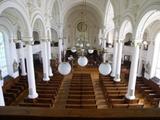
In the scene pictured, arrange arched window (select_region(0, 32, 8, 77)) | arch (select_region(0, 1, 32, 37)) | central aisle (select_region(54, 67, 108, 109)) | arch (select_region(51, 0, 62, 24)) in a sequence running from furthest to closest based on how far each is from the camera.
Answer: arch (select_region(51, 0, 62, 24)), arched window (select_region(0, 32, 8, 77)), central aisle (select_region(54, 67, 108, 109)), arch (select_region(0, 1, 32, 37))

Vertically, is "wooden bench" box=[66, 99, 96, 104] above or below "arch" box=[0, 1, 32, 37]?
below

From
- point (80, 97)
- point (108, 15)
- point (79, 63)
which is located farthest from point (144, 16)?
point (108, 15)

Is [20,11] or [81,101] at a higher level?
[20,11]

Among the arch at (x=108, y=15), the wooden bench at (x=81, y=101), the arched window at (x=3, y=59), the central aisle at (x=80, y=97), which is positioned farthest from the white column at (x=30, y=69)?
the arch at (x=108, y=15)

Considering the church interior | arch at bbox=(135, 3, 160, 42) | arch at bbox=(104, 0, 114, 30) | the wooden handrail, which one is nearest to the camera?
the wooden handrail

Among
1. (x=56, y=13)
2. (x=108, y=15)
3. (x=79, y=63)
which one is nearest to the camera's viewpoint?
(x=79, y=63)

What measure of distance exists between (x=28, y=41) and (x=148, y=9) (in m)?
7.36

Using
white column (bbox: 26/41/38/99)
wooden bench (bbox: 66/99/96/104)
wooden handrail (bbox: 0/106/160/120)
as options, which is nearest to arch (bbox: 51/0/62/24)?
white column (bbox: 26/41/38/99)

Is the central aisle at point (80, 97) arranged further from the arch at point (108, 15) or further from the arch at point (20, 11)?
the arch at point (108, 15)

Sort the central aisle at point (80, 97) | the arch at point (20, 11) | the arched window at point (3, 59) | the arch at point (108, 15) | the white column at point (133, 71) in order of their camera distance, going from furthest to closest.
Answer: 1. the arch at point (108, 15)
2. the arched window at point (3, 59)
3. the white column at point (133, 71)
4. the central aisle at point (80, 97)
5. the arch at point (20, 11)

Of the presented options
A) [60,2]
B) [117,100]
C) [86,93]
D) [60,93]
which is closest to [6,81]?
[60,93]

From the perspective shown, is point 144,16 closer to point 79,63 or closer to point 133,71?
point 133,71

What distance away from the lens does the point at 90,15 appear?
26.2 meters

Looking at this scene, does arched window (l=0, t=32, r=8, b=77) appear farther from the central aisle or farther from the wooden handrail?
the wooden handrail
